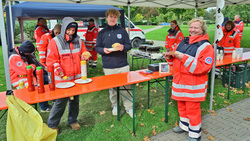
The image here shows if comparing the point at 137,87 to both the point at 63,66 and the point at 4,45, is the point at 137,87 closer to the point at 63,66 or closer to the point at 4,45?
the point at 63,66

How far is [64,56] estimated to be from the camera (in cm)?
274

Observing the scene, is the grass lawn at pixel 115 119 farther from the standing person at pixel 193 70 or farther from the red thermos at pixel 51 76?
the red thermos at pixel 51 76

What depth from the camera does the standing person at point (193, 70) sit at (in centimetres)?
241

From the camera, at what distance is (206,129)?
315cm

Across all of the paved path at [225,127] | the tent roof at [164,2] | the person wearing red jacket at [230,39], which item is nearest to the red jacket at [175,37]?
the tent roof at [164,2]

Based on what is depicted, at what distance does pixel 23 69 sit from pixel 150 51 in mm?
3232

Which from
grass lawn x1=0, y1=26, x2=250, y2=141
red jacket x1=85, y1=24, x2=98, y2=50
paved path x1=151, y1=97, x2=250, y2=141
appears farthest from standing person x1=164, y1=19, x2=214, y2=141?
red jacket x1=85, y1=24, x2=98, y2=50

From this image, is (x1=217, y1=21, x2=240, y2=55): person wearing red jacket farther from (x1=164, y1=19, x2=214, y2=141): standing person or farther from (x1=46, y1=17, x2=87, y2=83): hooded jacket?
(x1=46, y1=17, x2=87, y2=83): hooded jacket

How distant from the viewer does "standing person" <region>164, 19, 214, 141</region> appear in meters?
2.41

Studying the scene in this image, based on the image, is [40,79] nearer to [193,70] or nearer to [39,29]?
[193,70]

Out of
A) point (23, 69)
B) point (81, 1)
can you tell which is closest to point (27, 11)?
point (81, 1)

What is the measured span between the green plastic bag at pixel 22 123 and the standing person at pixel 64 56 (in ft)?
2.73

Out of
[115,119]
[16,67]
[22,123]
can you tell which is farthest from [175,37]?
[22,123]

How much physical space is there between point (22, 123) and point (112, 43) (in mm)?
1976
